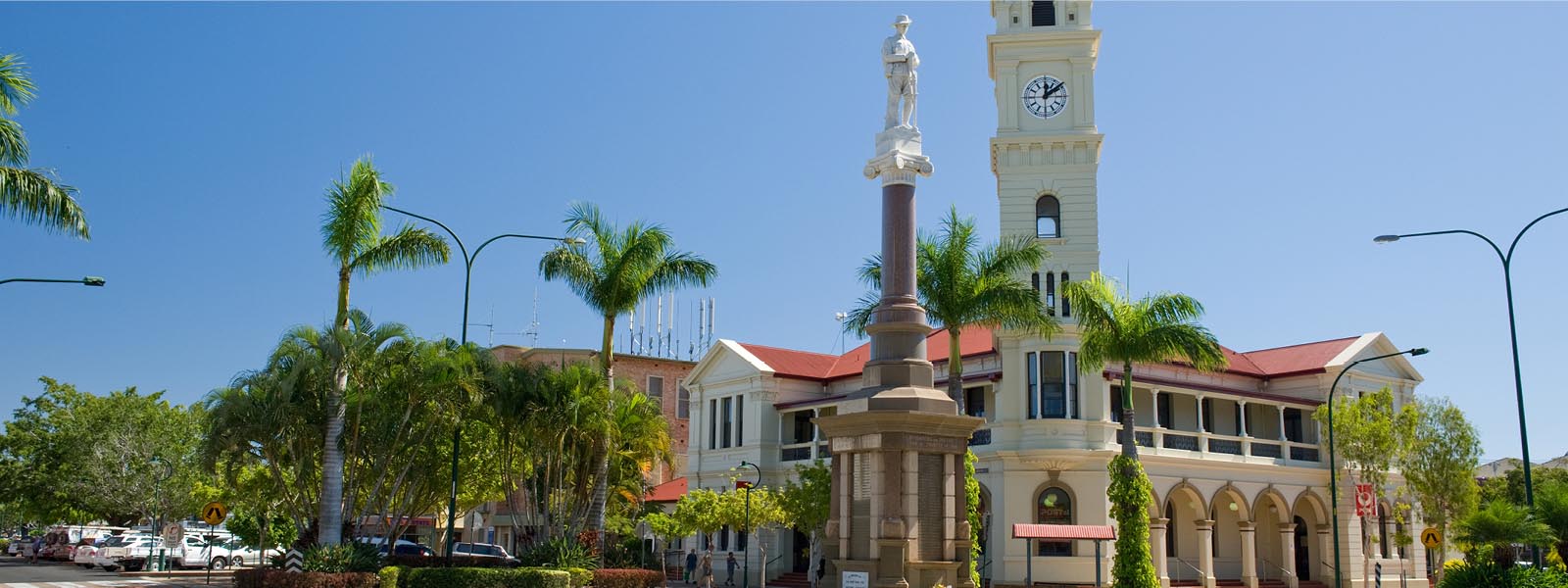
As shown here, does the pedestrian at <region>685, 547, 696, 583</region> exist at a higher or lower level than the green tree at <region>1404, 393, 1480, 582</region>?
lower

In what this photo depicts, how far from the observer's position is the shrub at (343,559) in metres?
29.6

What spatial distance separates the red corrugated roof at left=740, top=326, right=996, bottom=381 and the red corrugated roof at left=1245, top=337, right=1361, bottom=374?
37.3 ft

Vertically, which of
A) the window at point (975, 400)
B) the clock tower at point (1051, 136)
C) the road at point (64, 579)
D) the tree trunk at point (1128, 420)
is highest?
the clock tower at point (1051, 136)

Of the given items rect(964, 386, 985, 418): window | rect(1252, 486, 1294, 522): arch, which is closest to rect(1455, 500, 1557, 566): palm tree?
rect(1252, 486, 1294, 522): arch

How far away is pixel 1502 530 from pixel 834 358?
34.1 metres

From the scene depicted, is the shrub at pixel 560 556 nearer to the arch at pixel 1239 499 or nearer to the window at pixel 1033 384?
the window at pixel 1033 384

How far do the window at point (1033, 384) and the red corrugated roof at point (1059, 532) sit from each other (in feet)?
16.7

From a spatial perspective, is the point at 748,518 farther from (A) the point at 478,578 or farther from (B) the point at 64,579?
(B) the point at 64,579

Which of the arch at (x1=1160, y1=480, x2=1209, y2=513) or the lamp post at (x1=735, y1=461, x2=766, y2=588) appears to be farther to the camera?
the arch at (x1=1160, y1=480, x2=1209, y2=513)

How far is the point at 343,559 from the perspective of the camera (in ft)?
98.3

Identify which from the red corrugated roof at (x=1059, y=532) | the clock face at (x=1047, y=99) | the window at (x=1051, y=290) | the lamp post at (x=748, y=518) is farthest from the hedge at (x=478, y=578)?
the clock face at (x=1047, y=99)

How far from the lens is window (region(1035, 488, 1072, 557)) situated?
40.7 metres

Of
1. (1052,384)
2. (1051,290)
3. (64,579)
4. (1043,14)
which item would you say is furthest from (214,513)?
(1043,14)

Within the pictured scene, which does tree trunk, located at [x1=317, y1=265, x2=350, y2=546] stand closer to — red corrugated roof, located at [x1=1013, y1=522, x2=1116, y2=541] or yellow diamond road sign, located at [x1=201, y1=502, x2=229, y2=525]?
yellow diamond road sign, located at [x1=201, y1=502, x2=229, y2=525]
